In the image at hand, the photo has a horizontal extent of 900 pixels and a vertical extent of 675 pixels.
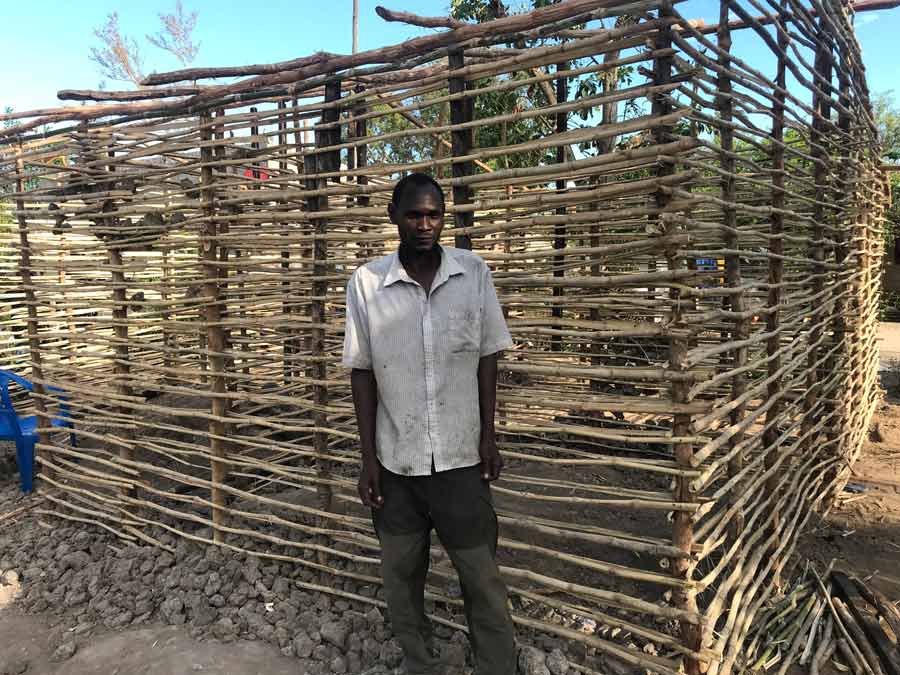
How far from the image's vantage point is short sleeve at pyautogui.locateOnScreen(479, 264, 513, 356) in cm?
198

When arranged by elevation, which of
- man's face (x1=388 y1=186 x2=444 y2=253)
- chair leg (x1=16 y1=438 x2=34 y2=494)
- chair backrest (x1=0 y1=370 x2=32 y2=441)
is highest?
man's face (x1=388 y1=186 x2=444 y2=253)

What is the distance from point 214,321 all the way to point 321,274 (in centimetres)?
71

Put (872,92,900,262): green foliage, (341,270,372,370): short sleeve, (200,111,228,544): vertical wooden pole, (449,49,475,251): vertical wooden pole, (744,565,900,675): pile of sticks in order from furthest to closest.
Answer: (872,92,900,262): green foliage, (200,111,228,544): vertical wooden pole, (744,565,900,675): pile of sticks, (449,49,475,251): vertical wooden pole, (341,270,372,370): short sleeve

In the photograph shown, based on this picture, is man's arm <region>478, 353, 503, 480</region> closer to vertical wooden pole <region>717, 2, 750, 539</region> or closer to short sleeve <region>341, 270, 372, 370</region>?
short sleeve <region>341, 270, 372, 370</region>

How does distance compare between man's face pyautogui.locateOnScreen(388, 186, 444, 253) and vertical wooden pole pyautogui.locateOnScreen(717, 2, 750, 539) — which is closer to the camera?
man's face pyautogui.locateOnScreen(388, 186, 444, 253)

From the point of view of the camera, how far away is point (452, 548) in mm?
1995

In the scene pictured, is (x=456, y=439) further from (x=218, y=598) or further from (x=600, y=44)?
(x=218, y=598)

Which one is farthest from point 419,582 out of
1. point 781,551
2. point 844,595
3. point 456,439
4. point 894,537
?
point 894,537

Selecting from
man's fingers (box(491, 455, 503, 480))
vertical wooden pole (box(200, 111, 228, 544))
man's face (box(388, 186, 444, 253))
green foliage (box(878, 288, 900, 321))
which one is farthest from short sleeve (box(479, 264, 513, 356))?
green foliage (box(878, 288, 900, 321))

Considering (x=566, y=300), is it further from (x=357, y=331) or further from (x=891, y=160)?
(x=891, y=160)

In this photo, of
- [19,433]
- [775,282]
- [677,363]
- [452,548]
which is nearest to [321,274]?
[452,548]

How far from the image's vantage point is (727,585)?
2266 mm

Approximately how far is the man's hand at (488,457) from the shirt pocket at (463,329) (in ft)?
0.99

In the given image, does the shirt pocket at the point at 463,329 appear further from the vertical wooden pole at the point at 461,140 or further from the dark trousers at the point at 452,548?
the vertical wooden pole at the point at 461,140
